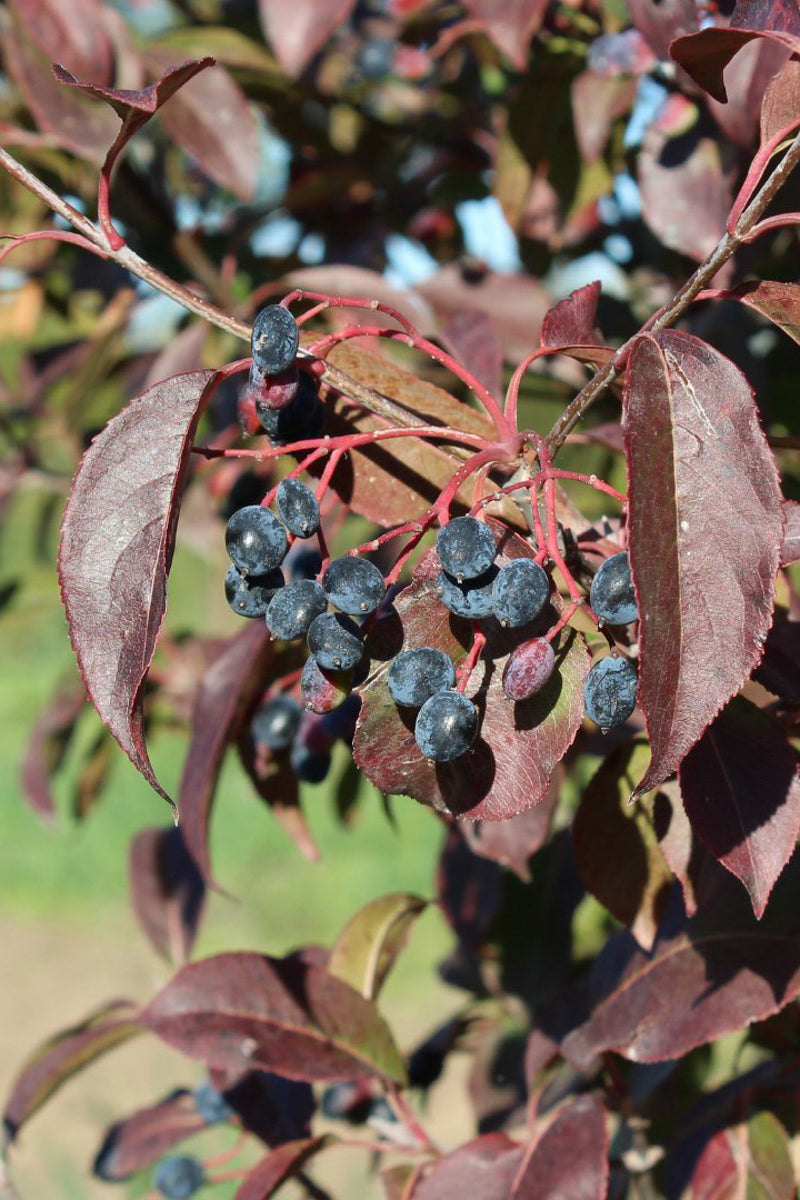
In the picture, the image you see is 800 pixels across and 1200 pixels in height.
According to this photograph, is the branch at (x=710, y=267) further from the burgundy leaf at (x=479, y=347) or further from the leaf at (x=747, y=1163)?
the leaf at (x=747, y=1163)

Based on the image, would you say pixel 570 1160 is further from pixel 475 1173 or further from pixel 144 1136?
pixel 144 1136

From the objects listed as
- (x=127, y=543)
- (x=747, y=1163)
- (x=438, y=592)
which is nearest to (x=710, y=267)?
(x=438, y=592)

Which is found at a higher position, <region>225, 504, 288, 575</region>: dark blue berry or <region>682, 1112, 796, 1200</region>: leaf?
<region>225, 504, 288, 575</region>: dark blue berry

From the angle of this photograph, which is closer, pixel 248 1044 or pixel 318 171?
pixel 248 1044

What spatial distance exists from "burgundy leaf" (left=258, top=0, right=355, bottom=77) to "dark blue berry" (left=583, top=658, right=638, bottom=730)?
1.05 metres

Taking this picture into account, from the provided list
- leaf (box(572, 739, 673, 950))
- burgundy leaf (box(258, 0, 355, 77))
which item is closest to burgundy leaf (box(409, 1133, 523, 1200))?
leaf (box(572, 739, 673, 950))

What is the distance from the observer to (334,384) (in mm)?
768

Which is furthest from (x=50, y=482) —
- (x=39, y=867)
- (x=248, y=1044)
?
(x=39, y=867)

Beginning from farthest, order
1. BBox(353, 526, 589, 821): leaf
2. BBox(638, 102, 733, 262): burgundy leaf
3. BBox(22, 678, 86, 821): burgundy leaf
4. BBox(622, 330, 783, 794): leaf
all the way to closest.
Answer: BBox(22, 678, 86, 821): burgundy leaf < BBox(638, 102, 733, 262): burgundy leaf < BBox(353, 526, 589, 821): leaf < BBox(622, 330, 783, 794): leaf

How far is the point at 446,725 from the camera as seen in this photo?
616 millimetres

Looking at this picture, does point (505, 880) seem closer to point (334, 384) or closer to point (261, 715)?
point (261, 715)

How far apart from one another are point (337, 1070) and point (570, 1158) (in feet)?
0.69

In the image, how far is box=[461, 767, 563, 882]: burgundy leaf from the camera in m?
1.02

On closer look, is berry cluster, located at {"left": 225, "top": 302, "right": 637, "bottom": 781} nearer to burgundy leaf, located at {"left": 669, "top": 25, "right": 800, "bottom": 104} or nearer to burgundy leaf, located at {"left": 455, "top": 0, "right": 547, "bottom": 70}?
burgundy leaf, located at {"left": 669, "top": 25, "right": 800, "bottom": 104}
